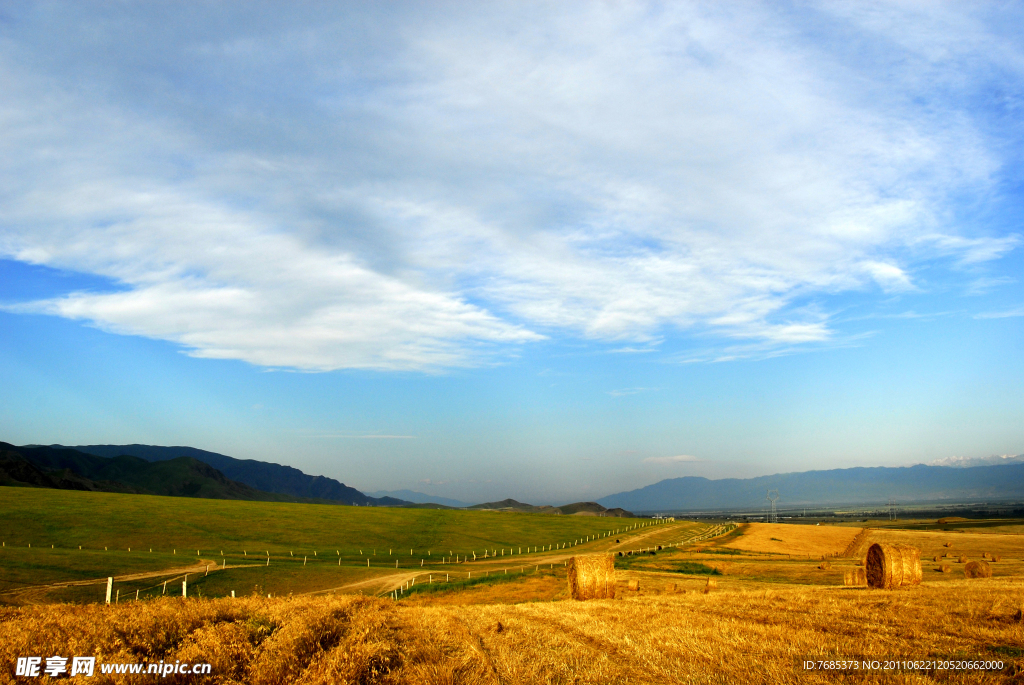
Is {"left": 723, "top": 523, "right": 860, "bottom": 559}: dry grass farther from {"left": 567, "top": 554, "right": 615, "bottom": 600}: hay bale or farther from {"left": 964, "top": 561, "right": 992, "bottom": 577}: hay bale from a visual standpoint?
{"left": 567, "top": 554, "right": 615, "bottom": 600}: hay bale

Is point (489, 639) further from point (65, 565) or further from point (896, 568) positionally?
point (65, 565)

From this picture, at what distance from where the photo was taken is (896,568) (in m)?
26.0

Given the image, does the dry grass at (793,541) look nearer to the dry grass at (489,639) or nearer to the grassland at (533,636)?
the grassland at (533,636)

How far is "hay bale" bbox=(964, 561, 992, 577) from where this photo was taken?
31878 millimetres

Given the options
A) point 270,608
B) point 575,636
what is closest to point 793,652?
point 575,636

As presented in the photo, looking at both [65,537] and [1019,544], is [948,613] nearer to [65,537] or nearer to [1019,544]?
[1019,544]

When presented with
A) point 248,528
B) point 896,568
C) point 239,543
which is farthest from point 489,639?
point 248,528

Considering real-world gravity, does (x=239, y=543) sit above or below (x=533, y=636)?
below

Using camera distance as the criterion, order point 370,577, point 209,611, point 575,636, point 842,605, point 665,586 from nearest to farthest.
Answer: point 209,611 < point 575,636 < point 842,605 < point 665,586 < point 370,577

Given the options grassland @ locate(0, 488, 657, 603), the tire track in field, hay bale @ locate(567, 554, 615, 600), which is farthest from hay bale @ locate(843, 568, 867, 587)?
the tire track in field

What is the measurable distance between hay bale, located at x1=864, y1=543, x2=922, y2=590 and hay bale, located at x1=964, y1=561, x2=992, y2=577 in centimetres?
923

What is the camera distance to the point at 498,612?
18.2m

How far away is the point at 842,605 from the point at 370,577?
132 ft

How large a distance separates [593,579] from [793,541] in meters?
68.7
